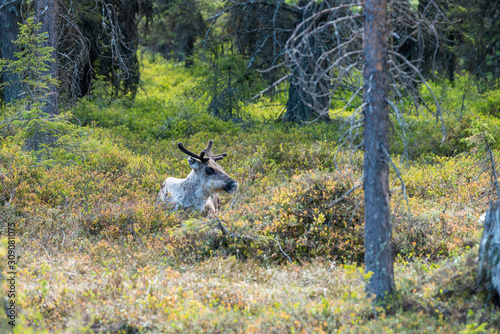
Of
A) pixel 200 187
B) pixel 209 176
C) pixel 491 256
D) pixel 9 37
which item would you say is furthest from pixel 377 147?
pixel 9 37

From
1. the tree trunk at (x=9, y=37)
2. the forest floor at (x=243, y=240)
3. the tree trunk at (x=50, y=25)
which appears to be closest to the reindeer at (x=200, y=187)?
the forest floor at (x=243, y=240)

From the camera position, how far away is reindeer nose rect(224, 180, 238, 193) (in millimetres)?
9273

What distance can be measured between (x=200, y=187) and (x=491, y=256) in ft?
19.7

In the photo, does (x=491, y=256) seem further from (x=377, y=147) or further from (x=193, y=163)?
(x=193, y=163)

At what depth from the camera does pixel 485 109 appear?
642 inches

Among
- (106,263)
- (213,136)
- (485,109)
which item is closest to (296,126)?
(213,136)

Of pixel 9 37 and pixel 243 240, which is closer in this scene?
pixel 243 240

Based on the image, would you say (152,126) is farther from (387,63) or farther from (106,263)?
(387,63)

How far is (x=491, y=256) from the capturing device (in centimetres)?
491

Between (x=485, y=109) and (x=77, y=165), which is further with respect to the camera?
(x=485, y=109)

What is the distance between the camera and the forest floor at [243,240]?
4.91m

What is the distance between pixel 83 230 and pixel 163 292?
120 inches

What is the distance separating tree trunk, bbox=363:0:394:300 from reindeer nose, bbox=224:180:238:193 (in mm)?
4513

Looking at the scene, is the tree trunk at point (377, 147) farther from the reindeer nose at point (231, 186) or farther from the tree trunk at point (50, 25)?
the tree trunk at point (50, 25)
